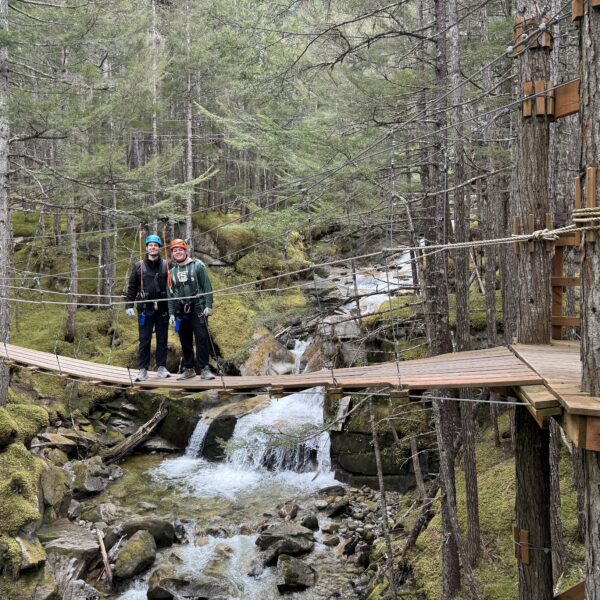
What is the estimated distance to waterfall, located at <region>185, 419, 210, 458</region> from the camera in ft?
41.2

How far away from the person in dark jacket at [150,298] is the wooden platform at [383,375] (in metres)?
0.21

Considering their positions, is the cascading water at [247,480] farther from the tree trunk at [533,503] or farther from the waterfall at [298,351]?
the tree trunk at [533,503]

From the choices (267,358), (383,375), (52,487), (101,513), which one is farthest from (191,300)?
(267,358)

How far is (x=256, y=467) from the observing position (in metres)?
11.8

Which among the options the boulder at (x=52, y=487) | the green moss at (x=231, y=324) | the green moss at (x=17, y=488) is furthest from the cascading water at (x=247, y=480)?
the green moss at (x=231, y=324)

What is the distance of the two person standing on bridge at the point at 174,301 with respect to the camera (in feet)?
18.9

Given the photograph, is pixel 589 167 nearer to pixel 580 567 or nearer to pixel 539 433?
pixel 539 433

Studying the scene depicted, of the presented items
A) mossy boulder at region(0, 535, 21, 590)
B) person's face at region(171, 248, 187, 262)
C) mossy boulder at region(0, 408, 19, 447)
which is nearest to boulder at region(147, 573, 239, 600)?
mossy boulder at region(0, 535, 21, 590)

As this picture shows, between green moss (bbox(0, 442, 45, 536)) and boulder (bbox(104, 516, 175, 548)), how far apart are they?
4.52 feet

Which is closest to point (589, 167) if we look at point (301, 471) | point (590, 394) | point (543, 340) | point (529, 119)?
point (590, 394)

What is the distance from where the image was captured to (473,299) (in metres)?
12.8

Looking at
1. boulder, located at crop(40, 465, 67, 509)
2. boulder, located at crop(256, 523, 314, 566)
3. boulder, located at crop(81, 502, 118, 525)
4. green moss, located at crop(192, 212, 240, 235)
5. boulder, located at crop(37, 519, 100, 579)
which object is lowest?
boulder, located at crop(256, 523, 314, 566)

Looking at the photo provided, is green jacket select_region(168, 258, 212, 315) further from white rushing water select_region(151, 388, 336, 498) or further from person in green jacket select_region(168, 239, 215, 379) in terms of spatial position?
white rushing water select_region(151, 388, 336, 498)

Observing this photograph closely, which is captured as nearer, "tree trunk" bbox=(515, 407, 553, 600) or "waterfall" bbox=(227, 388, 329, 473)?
"tree trunk" bbox=(515, 407, 553, 600)
